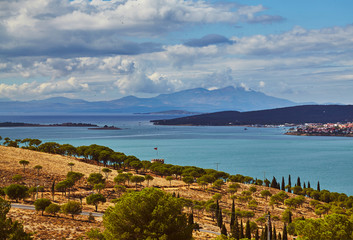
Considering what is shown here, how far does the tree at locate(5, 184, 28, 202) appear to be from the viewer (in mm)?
44094

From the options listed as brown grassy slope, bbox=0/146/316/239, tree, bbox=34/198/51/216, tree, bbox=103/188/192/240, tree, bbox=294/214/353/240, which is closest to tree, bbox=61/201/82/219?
tree, bbox=34/198/51/216

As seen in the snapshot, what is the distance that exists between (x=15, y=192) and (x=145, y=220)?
26606 mm

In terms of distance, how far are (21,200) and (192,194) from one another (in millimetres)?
30020

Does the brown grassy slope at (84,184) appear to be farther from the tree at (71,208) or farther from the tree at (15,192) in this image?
the tree at (71,208)

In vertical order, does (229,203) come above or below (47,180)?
below

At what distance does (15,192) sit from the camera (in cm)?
4456

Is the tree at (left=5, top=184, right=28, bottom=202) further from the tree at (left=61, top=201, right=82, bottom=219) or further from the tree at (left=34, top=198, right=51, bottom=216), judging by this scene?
the tree at (left=61, top=201, right=82, bottom=219)

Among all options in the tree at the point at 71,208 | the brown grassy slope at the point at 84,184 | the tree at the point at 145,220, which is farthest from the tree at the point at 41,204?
the tree at the point at 145,220

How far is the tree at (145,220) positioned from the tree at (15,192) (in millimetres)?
24121

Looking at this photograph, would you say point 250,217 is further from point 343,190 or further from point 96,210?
point 343,190

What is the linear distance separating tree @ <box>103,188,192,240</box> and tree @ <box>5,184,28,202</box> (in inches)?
950

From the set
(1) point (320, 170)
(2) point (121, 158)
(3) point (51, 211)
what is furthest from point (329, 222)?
(1) point (320, 170)

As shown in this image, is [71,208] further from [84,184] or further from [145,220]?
[84,184]

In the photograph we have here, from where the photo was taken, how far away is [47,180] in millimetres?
62906
